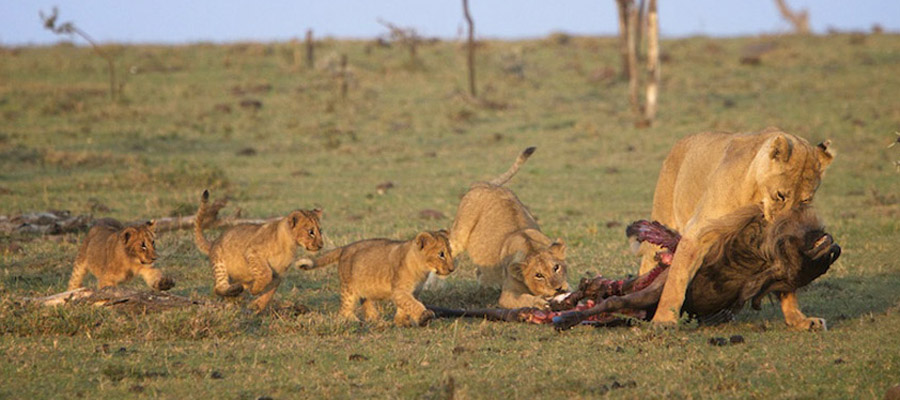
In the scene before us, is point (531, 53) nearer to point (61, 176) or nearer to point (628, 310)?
point (61, 176)

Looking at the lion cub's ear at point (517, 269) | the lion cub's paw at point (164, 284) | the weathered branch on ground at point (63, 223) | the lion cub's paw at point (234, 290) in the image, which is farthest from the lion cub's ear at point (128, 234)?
the weathered branch on ground at point (63, 223)

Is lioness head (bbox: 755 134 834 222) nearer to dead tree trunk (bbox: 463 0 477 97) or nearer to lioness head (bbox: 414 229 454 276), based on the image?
lioness head (bbox: 414 229 454 276)

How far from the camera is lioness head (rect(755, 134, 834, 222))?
19.4 feet

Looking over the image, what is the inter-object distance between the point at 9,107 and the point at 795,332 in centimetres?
2313

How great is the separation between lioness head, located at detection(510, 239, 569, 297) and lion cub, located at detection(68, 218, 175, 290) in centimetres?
253

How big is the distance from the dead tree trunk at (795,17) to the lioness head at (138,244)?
182 feet

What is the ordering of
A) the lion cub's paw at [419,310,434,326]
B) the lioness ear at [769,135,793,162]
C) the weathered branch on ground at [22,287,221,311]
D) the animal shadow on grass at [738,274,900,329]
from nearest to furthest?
1. the lioness ear at [769,135,793,162]
2. the weathered branch on ground at [22,287,221,311]
3. the lion cub's paw at [419,310,434,326]
4. the animal shadow on grass at [738,274,900,329]

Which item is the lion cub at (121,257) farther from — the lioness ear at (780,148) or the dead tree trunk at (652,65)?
the dead tree trunk at (652,65)

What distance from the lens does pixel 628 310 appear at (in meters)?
6.89

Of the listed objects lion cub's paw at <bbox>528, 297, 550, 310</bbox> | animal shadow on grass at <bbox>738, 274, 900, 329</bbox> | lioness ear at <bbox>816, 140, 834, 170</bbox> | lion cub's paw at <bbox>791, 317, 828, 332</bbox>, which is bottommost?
animal shadow on grass at <bbox>738, 274, 900, 329</bbox>

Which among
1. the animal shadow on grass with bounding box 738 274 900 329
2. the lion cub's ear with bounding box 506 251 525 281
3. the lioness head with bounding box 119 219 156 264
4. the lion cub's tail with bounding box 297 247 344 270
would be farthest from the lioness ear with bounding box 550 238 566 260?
the lioness head with bounding box 119 219 156 264

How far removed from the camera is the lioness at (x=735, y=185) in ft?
19.6

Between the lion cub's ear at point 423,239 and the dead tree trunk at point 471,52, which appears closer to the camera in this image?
the lion cub's ear at point 423,239

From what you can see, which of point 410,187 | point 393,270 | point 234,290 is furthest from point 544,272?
point 410,187
